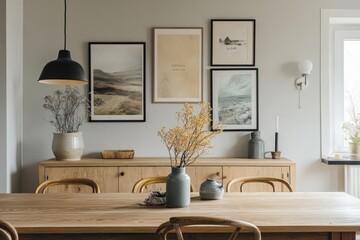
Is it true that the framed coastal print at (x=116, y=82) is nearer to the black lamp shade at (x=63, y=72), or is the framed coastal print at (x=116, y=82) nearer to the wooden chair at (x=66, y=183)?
the black lamp shade at (x=63, y=72)

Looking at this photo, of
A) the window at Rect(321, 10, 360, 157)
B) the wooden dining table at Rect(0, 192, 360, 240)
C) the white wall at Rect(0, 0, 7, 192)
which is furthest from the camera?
the window at Rect(321, 10, 360, 157)

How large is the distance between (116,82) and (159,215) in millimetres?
2102

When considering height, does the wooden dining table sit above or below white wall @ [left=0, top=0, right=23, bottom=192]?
below

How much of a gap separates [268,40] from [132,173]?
1.83 meters

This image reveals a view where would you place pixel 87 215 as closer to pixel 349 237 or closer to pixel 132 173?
pixel 349 237

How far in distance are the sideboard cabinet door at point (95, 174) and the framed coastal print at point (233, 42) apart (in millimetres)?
1417

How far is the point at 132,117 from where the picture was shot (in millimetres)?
3695

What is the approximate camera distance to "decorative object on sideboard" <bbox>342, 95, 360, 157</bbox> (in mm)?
3742

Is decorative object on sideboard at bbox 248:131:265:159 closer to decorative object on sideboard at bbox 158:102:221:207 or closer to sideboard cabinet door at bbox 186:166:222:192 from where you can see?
sideboard cabinet door at bbox 186:166:222:192

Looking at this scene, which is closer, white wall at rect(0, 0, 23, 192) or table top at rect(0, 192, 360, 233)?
table top at rect(0, 192, 360, 233)

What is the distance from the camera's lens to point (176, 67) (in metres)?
3.70

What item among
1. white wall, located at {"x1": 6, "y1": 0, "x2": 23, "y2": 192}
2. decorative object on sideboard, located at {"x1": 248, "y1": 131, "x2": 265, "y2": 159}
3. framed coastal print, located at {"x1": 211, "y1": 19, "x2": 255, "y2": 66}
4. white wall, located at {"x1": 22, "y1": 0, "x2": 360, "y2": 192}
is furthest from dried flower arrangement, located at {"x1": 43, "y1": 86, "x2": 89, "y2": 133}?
decorative object on sideboard, located at {"x1": 248, "y1": 131, "x2": 265, "y2": 159}

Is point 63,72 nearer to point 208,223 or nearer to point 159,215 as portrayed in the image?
point 159,215

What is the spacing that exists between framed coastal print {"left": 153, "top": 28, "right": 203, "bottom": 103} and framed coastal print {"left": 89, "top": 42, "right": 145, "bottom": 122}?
0.17 meters
